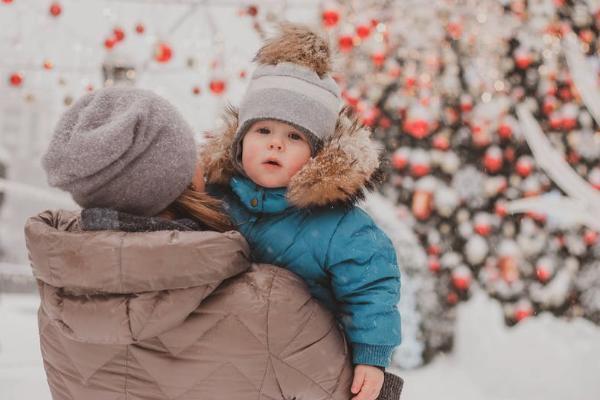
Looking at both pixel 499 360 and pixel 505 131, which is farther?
pixel 505 131

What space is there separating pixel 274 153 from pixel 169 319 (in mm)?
677

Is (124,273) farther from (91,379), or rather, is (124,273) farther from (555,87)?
(555,87)

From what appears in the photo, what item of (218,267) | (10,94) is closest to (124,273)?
(218,267)

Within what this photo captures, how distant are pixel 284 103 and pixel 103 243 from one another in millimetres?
730

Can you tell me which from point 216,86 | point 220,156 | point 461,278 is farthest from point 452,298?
point 220,156

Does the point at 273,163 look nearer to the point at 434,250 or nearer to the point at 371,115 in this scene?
the point at 371,115

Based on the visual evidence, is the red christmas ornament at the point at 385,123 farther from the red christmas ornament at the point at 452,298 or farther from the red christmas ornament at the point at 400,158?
the red christmas ornament at the point at 452,298

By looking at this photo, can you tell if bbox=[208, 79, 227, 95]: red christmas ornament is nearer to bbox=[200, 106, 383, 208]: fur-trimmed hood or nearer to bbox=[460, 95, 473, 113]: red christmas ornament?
bbox=[200, 106, 383, 208]: fur-trimmed hood

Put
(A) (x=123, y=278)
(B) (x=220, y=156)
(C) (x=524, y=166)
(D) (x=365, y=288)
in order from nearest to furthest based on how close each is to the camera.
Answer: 1. (A) (x=123, y=278)
2. (D) (x=365, y=288)
3. (B) (x=220, y=156)
4. (C) (x=524, y=166)

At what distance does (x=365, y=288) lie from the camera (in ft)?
4.86

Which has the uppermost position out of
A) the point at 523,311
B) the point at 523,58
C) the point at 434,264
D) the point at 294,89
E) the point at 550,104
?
the point at 294,89

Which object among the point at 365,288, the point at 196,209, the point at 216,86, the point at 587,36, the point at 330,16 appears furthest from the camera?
the point at 587,36

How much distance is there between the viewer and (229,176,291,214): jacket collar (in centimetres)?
163

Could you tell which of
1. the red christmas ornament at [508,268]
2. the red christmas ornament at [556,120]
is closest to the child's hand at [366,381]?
the red christmas ornament at [508,268]
